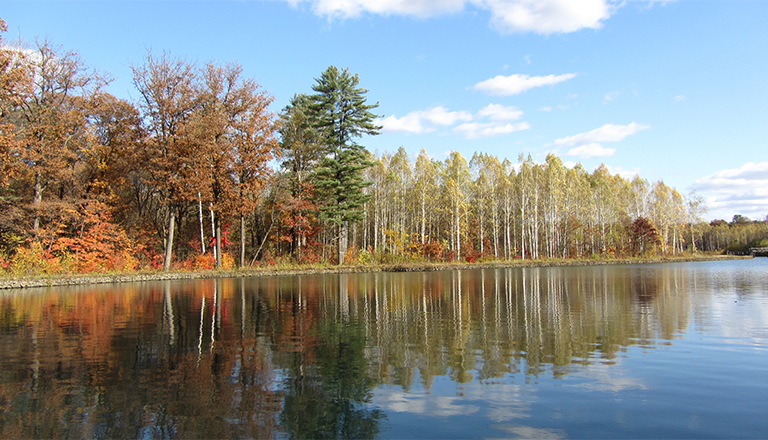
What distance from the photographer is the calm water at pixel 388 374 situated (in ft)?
14.3

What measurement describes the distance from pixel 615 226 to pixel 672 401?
73.2 m

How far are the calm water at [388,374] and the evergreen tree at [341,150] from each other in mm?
23919

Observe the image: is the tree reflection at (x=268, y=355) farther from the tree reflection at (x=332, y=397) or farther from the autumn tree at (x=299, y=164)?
the autumn tree at (x=299, y=164)

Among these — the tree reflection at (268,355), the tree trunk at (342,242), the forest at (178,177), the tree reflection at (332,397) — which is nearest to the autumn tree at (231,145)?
the forest at (178,177)

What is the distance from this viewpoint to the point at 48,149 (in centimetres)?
2586

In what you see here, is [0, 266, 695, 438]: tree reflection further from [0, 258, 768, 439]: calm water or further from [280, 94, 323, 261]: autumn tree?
[280, 94, 323, 261]: autumn tree

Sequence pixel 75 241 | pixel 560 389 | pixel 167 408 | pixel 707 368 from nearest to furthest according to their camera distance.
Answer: pixel 167 408
pixel 560 389
pixel 707 368
pixel 75 241

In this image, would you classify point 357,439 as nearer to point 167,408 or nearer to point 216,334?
point 167,408

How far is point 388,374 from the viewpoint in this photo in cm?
607

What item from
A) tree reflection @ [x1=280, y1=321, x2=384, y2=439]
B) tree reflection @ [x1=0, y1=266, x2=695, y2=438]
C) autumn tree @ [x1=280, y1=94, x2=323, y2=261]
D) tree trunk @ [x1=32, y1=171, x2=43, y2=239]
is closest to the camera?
tree reflection @ [x1=280, y1=321, x2=384, y2=439]

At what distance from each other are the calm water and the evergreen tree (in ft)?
78.5

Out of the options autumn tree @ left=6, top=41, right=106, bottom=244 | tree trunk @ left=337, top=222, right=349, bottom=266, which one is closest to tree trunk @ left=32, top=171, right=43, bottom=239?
autumn tree @ left=6, top=41, right=106, bottom=244

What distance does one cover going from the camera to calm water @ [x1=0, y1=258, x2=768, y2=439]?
4.35m

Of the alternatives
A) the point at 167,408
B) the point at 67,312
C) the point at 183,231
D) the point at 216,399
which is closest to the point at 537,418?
the point at 216,399
